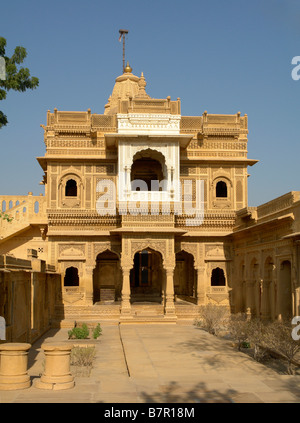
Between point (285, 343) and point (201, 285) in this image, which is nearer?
point (285, 343)

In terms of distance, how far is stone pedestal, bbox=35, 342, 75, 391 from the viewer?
10.5 m

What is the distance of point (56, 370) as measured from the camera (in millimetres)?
10625

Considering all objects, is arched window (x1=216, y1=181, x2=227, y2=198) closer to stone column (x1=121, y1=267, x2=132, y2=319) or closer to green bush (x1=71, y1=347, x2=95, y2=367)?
stone column (x1=121, y1=267, x2=132, y2=319)

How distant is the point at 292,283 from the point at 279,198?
10.3ft

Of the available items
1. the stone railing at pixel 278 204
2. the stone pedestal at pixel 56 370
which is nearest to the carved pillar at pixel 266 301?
the stone railing at pixel 278 204

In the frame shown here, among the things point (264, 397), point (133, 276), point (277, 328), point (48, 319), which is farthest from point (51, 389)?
point (133, 276)

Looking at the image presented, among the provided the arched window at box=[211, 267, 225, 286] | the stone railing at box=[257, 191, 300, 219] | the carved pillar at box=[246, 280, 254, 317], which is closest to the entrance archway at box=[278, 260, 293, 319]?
the stone railing at box=[257, 191, 300, 219]

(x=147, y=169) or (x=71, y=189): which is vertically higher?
(x=147, y=169)

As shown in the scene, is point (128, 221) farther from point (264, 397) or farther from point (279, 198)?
point (264, 397)

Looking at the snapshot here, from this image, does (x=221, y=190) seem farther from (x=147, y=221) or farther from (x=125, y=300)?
(x=125, y=300)

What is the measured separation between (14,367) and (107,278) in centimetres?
1706

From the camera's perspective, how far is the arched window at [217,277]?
26.8 metres

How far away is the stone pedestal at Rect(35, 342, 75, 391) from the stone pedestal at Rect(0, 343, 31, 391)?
13.0 inches

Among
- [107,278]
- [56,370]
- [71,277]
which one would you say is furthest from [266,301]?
[56,370]
